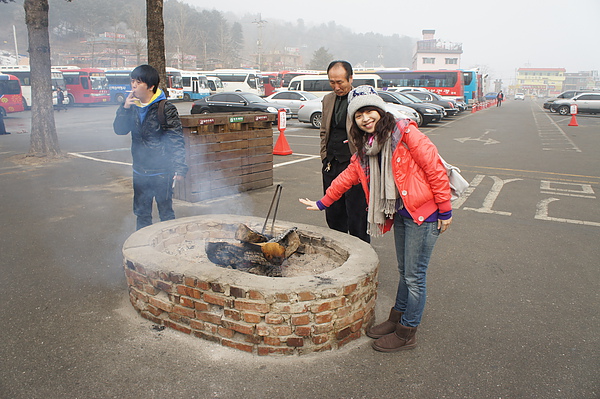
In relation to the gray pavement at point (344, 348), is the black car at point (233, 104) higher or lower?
higher

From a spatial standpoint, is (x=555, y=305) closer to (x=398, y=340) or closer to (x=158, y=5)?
(x=398, y=340)

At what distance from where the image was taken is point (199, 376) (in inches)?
101

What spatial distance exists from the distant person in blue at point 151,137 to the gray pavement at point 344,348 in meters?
0.89

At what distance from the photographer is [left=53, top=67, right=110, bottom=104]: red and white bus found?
33469 mm

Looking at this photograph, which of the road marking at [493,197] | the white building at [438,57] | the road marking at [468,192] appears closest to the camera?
the road marking at [493,197]

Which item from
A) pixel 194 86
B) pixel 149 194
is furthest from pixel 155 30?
pixel 194 86

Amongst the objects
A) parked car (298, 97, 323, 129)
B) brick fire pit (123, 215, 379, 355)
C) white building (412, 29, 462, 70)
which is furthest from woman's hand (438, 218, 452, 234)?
white building (412, 29, 462, 70)

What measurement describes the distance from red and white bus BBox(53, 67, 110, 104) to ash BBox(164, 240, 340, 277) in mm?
35096

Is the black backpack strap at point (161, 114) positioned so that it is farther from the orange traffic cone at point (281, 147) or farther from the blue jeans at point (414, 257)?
the orange traffic cone at point (281, 147)

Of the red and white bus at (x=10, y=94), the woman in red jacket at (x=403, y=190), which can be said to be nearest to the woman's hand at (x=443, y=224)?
the woman in red jacket at (x=403, y=190)

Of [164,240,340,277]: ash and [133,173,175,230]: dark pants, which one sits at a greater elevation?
[133,173,175,230]: dark pants

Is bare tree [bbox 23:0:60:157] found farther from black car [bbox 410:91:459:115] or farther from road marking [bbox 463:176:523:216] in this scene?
black car [bbox 410:91:459:115]

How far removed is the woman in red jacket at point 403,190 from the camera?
2549 mm

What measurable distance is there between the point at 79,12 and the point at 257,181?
278 feet
